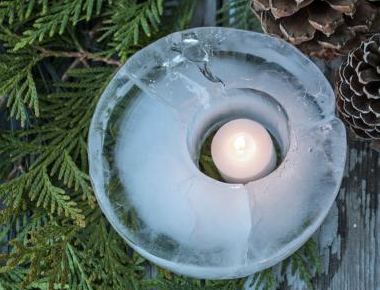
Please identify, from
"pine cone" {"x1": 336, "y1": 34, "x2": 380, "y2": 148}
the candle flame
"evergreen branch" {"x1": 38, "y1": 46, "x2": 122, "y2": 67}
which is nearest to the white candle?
the candle flame

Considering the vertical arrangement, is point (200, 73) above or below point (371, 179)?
above

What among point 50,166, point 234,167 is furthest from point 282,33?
point 50,166

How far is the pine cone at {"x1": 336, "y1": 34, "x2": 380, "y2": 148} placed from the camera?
85 centimetres

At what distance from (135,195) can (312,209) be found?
195 millimetres

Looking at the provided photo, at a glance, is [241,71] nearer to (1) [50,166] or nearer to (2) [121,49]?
(2) [121,49]

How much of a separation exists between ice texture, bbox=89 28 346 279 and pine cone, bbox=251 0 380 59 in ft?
0.10

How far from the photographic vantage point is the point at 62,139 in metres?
0.99

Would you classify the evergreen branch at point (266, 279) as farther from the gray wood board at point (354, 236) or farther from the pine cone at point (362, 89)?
the pine cone at point (362, 89)

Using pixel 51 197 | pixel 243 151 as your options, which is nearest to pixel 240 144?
pixel 243 151

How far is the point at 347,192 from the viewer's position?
968 mm

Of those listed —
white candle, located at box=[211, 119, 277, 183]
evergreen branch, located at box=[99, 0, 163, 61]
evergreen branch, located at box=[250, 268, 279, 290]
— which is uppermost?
evergreen branch, located at box=[99, 0, 163, 61]

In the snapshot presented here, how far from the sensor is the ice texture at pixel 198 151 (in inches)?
31.1

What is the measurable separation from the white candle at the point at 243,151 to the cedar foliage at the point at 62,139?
171mm

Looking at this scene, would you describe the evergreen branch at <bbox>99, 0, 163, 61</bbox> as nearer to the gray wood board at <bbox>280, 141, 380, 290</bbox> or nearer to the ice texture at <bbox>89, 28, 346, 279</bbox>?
the ice texture at <bbox>89, 28, 346, 279</bbox>
